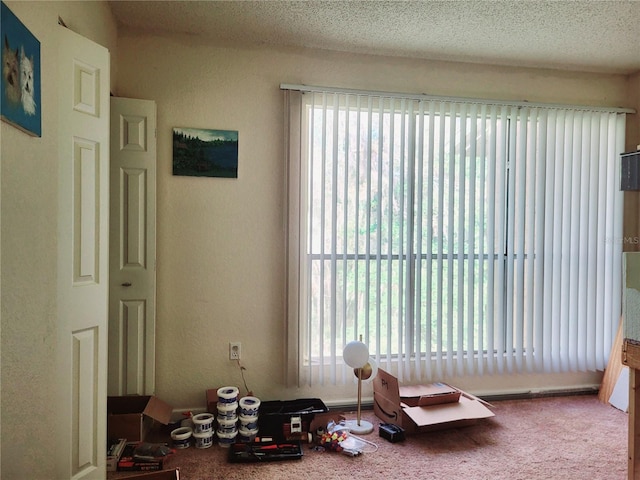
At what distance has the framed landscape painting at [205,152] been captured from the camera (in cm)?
277

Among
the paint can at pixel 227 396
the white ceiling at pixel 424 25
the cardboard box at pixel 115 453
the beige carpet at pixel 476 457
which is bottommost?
the beige carpet at pixel 476 457

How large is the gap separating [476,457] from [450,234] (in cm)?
143

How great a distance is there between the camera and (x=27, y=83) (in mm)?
1433

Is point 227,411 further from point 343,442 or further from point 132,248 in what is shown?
point 132,248

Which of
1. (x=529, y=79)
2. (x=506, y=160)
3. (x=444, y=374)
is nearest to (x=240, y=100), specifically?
(x=506, y=160)

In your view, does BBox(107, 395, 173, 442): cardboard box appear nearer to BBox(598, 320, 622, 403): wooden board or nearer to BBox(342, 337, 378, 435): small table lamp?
BBox(342, 337, 378, 435): small table lamp

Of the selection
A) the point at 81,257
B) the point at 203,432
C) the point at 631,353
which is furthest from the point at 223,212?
the point at 631,353

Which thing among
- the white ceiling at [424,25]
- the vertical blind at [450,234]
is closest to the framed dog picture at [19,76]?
the white ceiling at [424,25]

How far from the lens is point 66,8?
72.2 inches

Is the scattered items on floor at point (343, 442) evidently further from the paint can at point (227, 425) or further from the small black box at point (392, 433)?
the paint can at point (227, 425)

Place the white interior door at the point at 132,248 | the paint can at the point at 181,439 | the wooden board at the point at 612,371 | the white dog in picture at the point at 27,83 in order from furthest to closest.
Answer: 1. the wooden board at the point at 612,371
2. the white interior door at the point at 132,248
3. the paint can at the point at 181,439
4. the white dog in picture at the point at 27,83

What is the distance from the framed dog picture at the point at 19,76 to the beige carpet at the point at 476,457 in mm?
1760

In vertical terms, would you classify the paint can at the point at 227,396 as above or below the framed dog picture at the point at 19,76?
below

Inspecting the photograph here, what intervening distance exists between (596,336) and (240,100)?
3.18 meters
